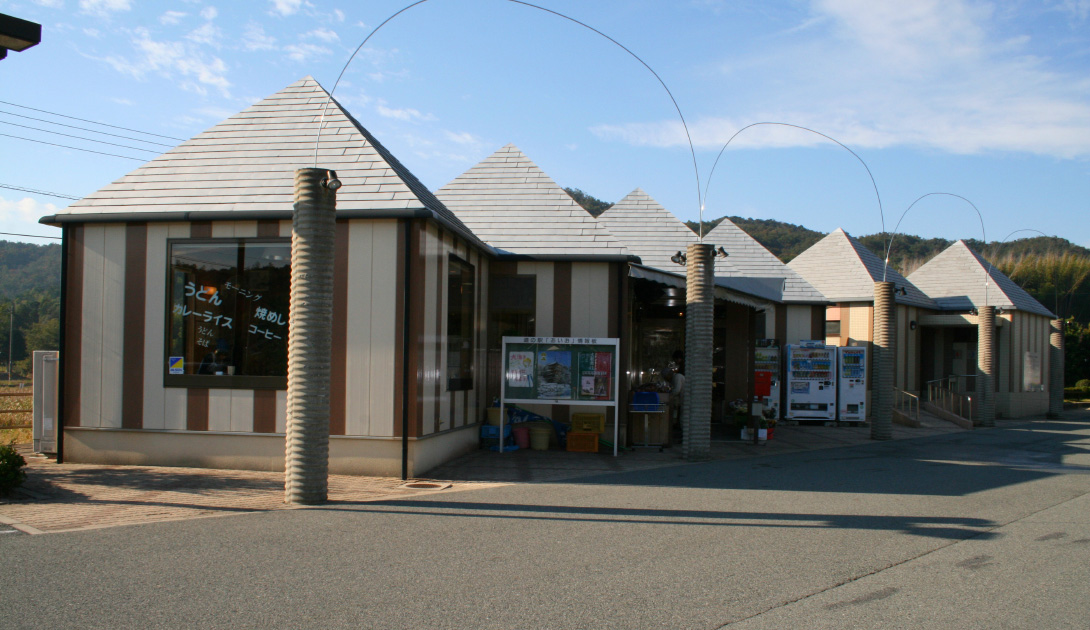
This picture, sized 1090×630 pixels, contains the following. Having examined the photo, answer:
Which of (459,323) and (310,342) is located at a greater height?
(459,323)

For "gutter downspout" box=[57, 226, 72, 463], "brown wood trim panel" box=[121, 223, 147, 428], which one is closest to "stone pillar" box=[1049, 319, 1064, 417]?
"brown wood trim panel" box=[121, 223, 147, 428]

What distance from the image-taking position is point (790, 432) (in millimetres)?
17828

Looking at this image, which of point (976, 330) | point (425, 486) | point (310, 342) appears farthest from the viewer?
point (976, 330)

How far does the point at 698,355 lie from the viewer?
1233 cm

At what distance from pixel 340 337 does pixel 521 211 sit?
18.7 ft

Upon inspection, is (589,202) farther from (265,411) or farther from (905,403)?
(265,411)

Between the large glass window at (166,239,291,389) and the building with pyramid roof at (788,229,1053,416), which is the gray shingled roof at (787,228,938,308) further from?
the large glass window at (166,239,291,389)

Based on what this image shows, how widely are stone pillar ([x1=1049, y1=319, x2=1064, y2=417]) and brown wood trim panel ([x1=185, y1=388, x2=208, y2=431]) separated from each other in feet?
88.7

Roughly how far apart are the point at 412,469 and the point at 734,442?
781 centimetres

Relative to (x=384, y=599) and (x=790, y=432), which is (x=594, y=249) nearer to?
(x=790, y=432)

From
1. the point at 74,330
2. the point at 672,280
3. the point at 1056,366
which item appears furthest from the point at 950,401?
the point at 74,330

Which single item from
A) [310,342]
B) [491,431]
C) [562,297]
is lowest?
[491,431]

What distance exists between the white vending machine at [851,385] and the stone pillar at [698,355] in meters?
9.58

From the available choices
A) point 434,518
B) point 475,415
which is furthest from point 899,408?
point 434,518
